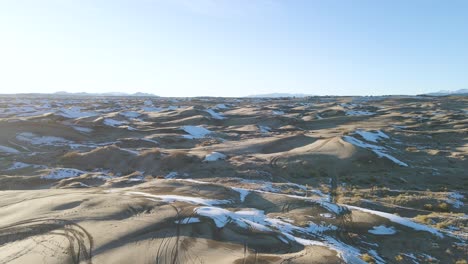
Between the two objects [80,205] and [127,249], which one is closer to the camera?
[127,249]

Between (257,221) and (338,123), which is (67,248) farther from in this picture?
(338,123)

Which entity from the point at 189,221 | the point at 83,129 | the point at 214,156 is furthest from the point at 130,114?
the point at 189,221

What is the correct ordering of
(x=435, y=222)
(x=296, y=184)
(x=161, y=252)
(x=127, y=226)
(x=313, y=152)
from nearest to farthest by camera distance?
(x=161, y=252) < (x=127, y=226) < (x=435, y=222) < (x=296, y=184) < (x=313, y=152)

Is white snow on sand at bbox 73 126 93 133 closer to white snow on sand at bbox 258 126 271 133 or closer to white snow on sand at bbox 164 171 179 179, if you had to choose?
white snow on sand at bbox 258 126 271 133

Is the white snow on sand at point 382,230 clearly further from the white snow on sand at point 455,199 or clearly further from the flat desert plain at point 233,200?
the white snow on sand at point 455,199

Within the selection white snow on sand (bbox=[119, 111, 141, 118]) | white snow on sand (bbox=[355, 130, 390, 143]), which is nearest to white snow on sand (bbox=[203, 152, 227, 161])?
white snow on sand (bbox=[355, 130, 390, 143])

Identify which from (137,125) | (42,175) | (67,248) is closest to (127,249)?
(67,248)

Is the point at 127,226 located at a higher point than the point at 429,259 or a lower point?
higher

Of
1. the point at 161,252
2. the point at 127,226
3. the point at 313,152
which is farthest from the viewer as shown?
the point at 313,152
